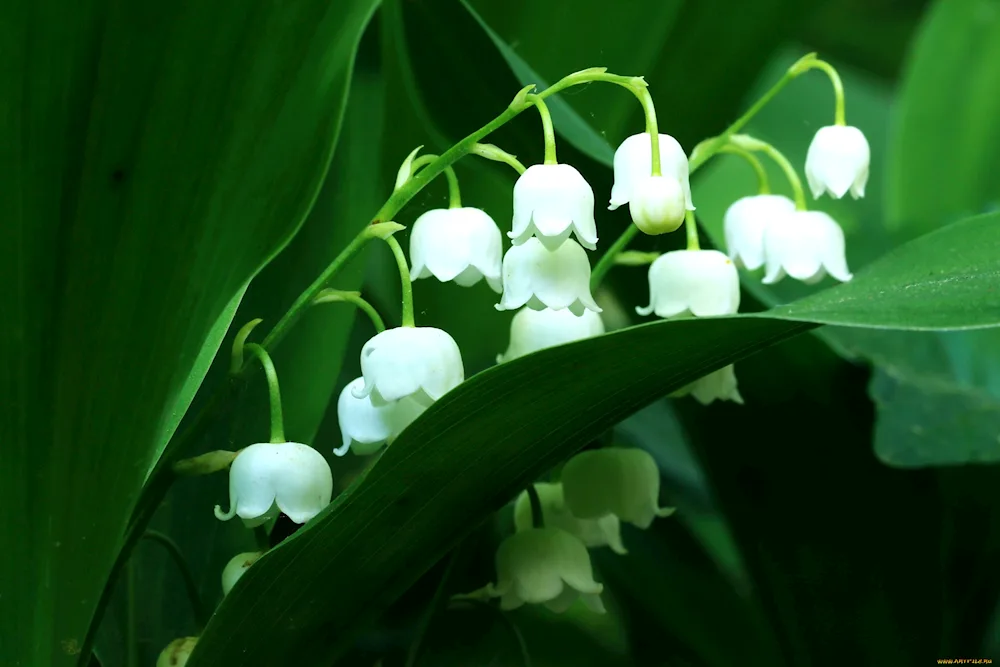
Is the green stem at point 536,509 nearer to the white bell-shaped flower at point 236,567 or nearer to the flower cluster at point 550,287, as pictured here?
the flower cluster at point 550,287

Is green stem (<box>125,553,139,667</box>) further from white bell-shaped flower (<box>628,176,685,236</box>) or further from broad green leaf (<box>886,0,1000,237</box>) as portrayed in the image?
broad green leaf (<box>886,0,1000,237</box>)

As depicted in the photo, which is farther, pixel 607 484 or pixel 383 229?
pixel 607 484

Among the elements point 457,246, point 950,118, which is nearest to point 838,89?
point 457,246

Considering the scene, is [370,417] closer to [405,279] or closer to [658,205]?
[405,279]

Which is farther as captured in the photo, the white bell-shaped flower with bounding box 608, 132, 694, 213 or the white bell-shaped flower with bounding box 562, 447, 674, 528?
the white bell-shaped flower with bounding box 562, 447, 674, 528

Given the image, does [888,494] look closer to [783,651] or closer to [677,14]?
[783,651]

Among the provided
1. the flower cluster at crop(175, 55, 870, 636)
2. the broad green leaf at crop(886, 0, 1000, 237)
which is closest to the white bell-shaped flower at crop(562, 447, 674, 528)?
the flower cluster at crop(175, 55, 870, 636)
